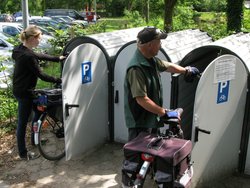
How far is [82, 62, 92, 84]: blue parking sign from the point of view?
4.90 m

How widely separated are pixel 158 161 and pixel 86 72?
2361 millimetres

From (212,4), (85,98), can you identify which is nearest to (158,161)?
(85,98)

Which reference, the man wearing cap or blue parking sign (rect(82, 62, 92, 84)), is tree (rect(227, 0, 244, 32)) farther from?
the man wearing cap

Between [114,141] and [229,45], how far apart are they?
7.52ft

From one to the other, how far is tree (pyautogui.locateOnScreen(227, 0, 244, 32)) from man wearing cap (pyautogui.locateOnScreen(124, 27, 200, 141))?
8.99 metres

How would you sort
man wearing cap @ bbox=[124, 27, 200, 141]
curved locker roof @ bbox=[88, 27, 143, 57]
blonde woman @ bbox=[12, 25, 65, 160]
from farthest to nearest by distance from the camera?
curved locker roof @ bbox=[88, 27, 143, 57] → blonde woman @ bbox=[12, 25, 65, 160] → man wearing cap @ bbox=[124, 27, 200, 141]

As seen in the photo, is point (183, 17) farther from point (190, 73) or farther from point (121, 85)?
point (190, 73)

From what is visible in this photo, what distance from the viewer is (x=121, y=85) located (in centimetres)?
536

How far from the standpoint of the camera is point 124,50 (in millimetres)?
5164

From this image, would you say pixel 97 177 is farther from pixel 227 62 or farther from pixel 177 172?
pixel 227 62

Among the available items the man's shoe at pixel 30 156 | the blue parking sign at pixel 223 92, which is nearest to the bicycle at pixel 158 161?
the blue parking sign at pixel 223 92

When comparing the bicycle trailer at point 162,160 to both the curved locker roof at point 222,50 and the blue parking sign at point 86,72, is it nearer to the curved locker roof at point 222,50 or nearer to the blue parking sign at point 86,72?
the curved locker roof at point 222,50

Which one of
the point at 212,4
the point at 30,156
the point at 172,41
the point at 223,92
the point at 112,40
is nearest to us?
the point at 223,92

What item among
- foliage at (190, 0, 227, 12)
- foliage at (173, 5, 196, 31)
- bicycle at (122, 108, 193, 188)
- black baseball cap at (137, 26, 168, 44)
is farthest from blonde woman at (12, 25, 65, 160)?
foliage at (190, 0, 227, 12)
